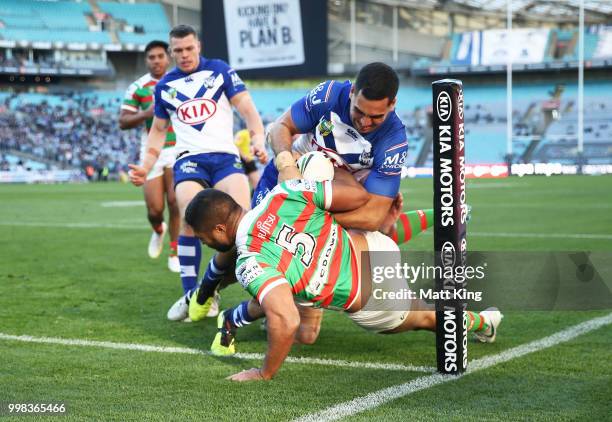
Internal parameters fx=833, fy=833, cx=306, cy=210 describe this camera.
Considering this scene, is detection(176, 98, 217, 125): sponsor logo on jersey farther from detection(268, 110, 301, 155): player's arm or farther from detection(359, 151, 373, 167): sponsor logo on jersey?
detection(359, 151, 373, 167): sponsor logo on jersey

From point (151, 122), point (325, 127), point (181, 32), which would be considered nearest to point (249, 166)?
point (151, 122)

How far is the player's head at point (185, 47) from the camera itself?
6.81m

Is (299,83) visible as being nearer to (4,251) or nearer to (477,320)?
(4,251)

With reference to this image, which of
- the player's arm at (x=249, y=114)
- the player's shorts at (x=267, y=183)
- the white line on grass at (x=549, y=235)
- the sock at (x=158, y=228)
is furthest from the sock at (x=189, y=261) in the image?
the white line on grass at (x=549, y=235)

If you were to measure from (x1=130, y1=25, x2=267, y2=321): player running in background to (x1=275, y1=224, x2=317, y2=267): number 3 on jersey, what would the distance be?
244 cm

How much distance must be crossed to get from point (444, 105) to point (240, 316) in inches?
71.7

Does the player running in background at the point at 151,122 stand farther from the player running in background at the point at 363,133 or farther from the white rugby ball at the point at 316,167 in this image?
the white rugby ball at the point at 316,167

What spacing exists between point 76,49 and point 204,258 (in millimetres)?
53078

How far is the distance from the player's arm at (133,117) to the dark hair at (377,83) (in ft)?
14.9

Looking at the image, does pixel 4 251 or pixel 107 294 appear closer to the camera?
A: pixel 107 294

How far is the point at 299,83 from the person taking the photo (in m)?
60.2

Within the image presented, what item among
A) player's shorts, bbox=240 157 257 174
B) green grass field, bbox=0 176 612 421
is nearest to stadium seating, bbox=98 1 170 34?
player's shorts, bbox=240 157 257 174

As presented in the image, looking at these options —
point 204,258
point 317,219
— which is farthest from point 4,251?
point 317,219

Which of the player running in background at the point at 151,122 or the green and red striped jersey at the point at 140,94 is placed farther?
the green and red striped jersey at the point at 140,94
